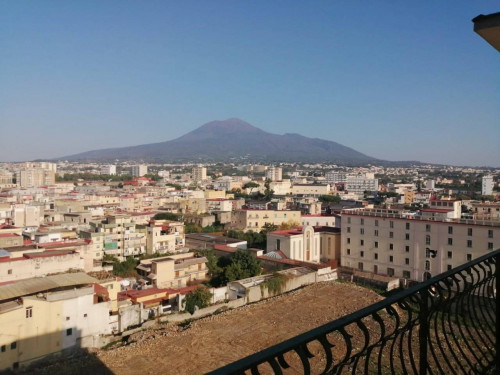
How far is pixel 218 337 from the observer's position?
27.4 ft

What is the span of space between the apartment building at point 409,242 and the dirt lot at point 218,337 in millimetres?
3748

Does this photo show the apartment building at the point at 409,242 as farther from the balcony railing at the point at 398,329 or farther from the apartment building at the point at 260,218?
the balcony railing at the point at 398,329

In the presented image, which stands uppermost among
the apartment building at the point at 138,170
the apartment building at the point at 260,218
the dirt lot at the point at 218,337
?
the apartment building at the point at 138,170

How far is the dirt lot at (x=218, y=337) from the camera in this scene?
7191mm

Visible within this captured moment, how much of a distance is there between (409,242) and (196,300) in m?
7.80

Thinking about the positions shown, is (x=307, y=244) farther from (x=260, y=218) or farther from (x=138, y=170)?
(x=138, y=170)

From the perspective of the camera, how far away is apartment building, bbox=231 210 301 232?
2481 centimetres

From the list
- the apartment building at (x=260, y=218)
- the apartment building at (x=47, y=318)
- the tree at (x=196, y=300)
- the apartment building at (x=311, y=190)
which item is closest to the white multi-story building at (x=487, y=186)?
the apartment building at (x=311, y=190)

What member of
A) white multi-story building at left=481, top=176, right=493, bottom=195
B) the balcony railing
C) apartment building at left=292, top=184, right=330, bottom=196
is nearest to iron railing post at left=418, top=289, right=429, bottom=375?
the balcony railing

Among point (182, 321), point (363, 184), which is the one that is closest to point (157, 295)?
point (182, 321)

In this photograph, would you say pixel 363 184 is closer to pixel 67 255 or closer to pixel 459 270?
pixel 67 255

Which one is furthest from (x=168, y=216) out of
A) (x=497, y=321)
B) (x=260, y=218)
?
(x=497, y=321)

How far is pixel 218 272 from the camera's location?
560 inches

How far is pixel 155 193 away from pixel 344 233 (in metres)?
26.3
